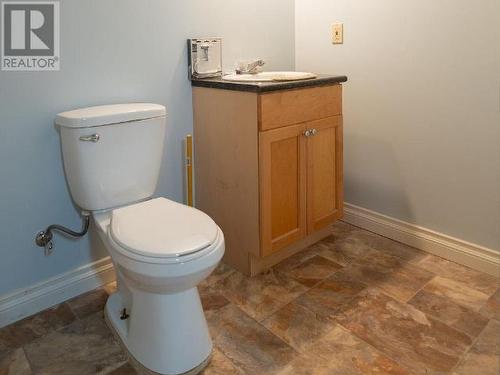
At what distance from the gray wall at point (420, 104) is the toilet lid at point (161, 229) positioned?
49.4 inches

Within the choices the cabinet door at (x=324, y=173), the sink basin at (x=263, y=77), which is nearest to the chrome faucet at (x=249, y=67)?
the sink basin at (x=263, y=77)

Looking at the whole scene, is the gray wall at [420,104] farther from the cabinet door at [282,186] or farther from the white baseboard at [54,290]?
the white baseboard at [54,290]

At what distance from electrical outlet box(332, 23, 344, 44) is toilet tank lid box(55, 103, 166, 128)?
118 centimetres

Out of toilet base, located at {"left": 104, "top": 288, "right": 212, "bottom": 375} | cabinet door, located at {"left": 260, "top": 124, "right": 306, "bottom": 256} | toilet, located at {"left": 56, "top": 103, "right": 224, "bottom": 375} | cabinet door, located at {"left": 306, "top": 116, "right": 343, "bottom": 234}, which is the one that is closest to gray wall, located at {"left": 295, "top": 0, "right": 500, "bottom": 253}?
cabinet door, located at {"left": 306, "top": 116, "right": 343, "bottom": 234}

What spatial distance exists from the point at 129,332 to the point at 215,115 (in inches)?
40.1

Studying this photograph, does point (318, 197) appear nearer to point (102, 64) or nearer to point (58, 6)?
point (102, 64)

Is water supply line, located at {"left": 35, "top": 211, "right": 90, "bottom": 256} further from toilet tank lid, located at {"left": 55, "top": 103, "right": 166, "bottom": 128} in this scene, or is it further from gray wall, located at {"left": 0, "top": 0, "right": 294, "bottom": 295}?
toilet tank lid, located at {"left": 55, "top": 103, "right": 166, "bottom": 128}

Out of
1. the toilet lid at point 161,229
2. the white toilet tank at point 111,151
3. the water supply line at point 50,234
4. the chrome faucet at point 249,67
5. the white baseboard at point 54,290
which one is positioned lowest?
the white baseboard at point 54,290

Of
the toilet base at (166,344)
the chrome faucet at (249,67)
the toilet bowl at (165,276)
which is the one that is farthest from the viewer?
the chrome faucet at (249,67)

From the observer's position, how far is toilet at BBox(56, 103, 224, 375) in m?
1.34

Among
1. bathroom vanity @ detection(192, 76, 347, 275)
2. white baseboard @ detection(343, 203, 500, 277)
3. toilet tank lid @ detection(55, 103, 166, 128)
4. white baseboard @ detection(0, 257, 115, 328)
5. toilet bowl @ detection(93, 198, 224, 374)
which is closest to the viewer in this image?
toilet bowl @ detection(93, 198, 224, 374)

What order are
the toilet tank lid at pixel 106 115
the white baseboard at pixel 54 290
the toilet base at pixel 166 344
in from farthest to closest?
the white baseboard at pixel 54 290
the toilet tank lid at pixel 106 115
the toilet base at pixel 166 344

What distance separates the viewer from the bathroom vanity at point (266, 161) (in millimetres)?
1874

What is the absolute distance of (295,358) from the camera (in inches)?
59.5
